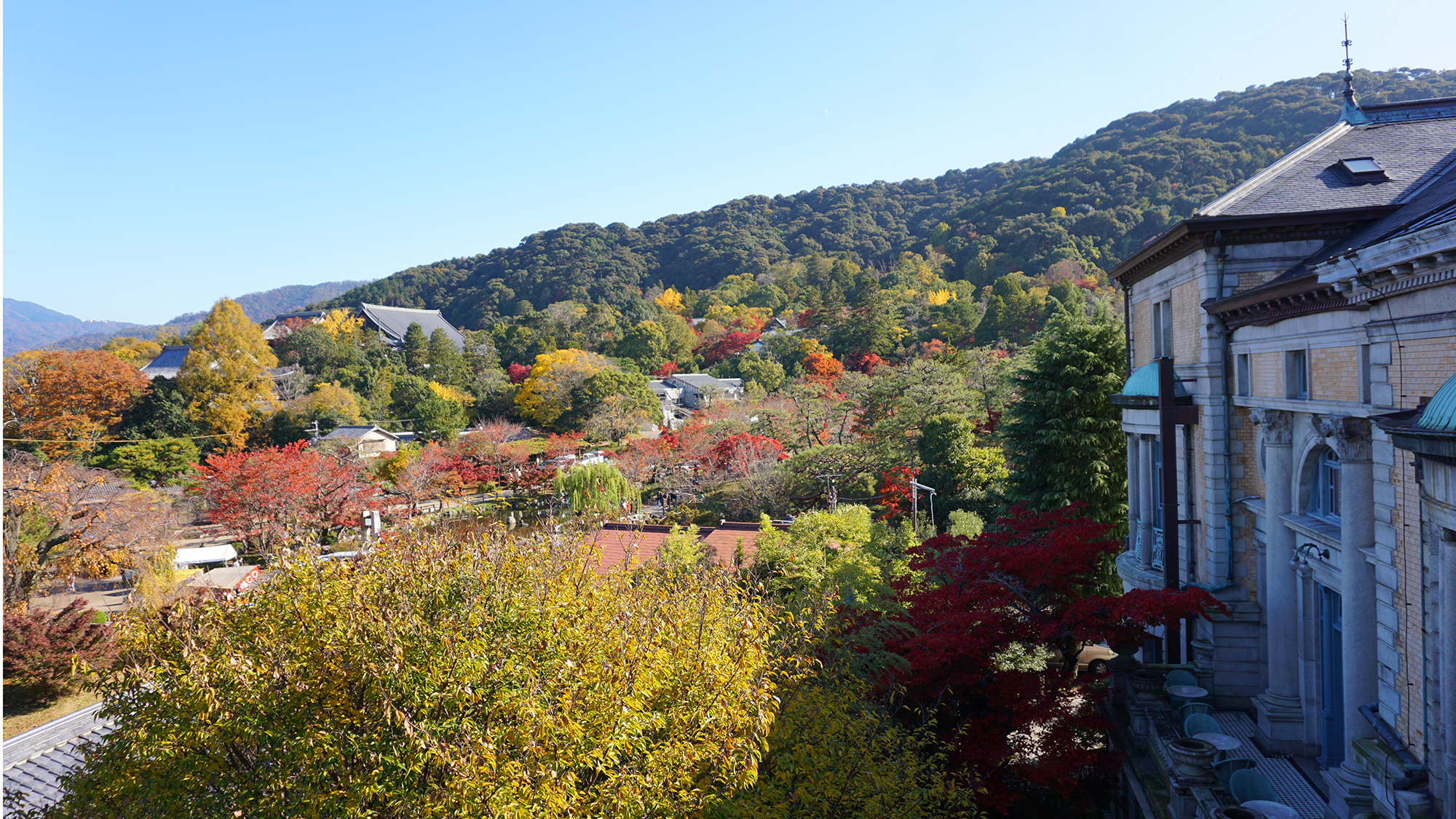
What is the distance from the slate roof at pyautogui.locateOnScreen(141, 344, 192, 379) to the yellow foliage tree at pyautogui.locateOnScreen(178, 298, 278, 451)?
11.5m

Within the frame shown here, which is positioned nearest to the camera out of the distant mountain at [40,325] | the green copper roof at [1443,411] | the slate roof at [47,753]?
the green copper roof at [1443,411]

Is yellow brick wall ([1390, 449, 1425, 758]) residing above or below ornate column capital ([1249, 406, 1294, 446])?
below

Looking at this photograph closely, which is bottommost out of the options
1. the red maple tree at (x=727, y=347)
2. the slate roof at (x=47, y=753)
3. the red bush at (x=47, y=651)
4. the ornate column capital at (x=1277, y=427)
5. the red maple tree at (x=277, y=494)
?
the slate roof at (x=47, y=753)

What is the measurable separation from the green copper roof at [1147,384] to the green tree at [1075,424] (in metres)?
5.94

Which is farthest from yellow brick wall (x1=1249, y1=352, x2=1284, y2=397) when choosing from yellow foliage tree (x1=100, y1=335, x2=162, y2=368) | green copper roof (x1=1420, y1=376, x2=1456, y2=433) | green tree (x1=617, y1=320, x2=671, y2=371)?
yellow foliage tree (x1=100, y1=335, x2=162, y2=368)

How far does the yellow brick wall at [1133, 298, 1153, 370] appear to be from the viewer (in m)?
16.1

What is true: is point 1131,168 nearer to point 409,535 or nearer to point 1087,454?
point 1087,454

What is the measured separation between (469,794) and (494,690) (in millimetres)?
808

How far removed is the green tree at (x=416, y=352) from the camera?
57.6m

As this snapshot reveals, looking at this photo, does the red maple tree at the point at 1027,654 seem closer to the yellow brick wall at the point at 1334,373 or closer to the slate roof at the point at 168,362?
the yellow brick wall at the point at 1334,373

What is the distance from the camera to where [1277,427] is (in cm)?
1117

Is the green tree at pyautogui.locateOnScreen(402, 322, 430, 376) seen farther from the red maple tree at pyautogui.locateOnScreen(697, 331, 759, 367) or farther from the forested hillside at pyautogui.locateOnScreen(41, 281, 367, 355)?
the forested hillside at pyautogui.locateOnScreen(41, 281, 367, 355)

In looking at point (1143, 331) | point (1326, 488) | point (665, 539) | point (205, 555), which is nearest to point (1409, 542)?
point (1326, 488)

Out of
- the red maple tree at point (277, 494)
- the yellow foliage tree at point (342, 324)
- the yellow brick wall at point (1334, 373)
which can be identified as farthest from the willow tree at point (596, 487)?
the yellow foliage tree at point (342, 324)
